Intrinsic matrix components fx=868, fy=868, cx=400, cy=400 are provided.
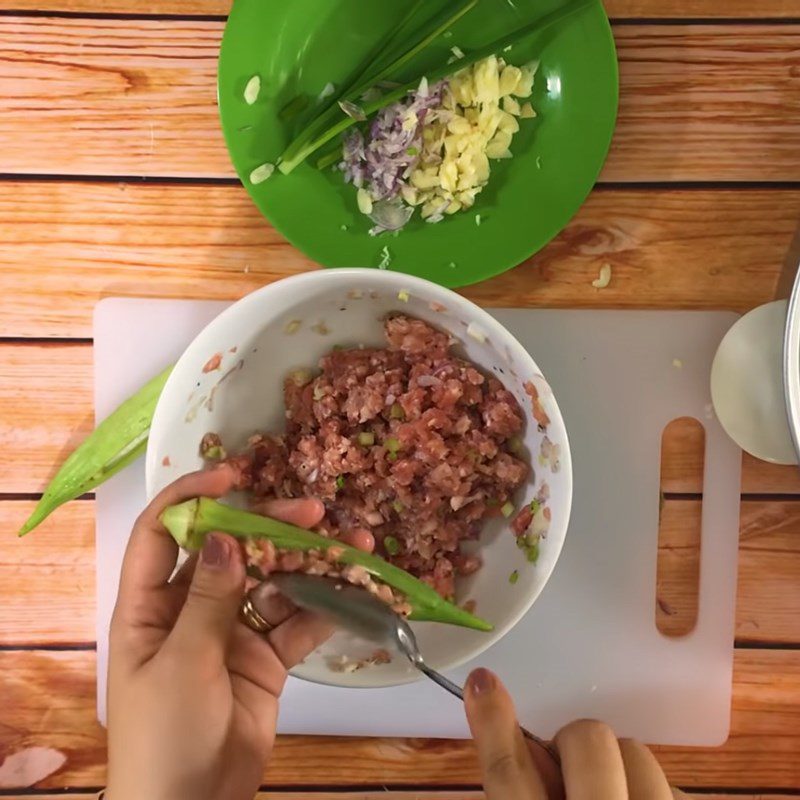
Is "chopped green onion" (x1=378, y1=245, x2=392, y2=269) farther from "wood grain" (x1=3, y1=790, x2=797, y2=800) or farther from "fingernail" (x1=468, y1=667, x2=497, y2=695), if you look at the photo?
"wood grain" (x1=3, y1=790, x2=797, y2=800)

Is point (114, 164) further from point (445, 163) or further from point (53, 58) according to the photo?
point (445, 163)

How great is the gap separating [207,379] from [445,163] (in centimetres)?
39

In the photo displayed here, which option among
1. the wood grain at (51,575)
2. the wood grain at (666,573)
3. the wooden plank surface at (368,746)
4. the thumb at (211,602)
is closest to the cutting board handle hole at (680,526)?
the wood grain at (666,573)

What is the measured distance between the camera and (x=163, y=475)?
1.02 m

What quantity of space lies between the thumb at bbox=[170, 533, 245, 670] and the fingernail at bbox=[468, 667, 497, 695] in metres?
0.25

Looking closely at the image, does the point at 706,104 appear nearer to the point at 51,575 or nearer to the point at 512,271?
the point at 512,271

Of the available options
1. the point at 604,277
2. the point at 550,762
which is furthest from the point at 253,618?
the point at 604,277

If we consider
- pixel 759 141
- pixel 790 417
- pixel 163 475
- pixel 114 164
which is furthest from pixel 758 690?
pixel 114 164

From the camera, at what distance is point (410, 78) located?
1071 millimetres

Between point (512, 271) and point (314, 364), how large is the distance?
285 millimetres

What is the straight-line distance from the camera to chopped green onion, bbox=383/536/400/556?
1085 mm

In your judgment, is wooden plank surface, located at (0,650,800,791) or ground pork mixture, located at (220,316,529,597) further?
wooden plank surface, located at (0,650,800,791)

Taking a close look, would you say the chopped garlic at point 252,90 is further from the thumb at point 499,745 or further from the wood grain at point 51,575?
the thumb at point 499,745

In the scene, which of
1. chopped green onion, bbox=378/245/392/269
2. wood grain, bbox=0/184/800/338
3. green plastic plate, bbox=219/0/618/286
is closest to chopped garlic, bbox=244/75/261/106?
green plastic plate, bbox=219/0/618/286
